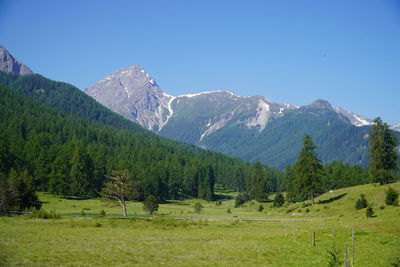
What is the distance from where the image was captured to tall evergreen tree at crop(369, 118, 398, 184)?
85.4 metres

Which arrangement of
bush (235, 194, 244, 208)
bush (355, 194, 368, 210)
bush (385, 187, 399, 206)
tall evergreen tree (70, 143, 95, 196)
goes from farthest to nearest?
1. bush (235, 194, 244, 208)
2. tall evergreen tree (70, 143, 95, 196)
3. bush (355, 194, 368, 210)
4. bush (385, 187, 399, 206)

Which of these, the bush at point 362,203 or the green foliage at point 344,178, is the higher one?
the green foliage at point 344,178

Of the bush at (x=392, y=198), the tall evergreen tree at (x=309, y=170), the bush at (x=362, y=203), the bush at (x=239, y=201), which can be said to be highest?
the tall evergreen tree at (x=309, y=170)

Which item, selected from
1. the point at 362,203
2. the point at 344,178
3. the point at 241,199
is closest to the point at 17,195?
the point at 362,203

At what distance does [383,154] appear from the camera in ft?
280

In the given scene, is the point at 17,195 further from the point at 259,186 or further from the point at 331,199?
the point at 259,186

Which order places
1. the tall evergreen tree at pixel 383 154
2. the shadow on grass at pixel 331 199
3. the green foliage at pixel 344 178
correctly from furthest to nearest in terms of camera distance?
the green foliage at pixel 344 178, the shadow on grass at pixel 331 199, the tall evergreen tree at pixel 383 154

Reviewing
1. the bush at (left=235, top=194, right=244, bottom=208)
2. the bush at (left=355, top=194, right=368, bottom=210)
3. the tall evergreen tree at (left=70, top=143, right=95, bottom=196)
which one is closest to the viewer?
the bush at (left=355, top=194, right=368, bottom=210)

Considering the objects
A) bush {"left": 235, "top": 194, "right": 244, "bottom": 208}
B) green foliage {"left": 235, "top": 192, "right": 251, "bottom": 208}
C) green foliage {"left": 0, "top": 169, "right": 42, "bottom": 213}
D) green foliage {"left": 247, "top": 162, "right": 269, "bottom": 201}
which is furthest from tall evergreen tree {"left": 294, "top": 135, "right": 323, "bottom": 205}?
green foliage {"left": 0, "top": 169, "right": 42, "bottom": 213}

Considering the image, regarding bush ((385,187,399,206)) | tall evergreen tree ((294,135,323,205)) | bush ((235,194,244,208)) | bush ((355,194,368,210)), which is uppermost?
tall evergreen tree ((294,135,323,205))

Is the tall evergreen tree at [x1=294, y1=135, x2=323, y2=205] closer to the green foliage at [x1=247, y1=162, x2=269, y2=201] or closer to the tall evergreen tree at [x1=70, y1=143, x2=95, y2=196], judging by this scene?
the green foliage at [x1=247, y1=162, x2=269, y2=201]

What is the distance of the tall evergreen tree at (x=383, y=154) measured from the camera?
85.4 m

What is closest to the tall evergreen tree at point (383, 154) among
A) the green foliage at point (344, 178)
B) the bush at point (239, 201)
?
the green foliage at point (344, 178)

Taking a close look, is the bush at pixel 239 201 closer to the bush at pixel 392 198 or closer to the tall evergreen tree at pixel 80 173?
the tall evergreen tree at pixel 80 173
